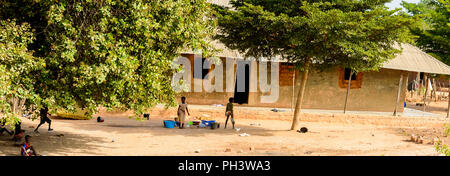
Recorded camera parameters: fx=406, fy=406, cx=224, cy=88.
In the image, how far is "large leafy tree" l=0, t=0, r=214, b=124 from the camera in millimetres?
7965

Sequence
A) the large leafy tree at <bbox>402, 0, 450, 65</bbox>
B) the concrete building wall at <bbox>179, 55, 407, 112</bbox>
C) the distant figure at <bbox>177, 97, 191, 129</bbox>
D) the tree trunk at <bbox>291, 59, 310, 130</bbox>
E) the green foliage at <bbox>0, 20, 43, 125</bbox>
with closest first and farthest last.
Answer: the green foliage at <bbox>0, 20, 43, 125</bbox>, the distant figure at <bbox>177, 97, 191, 129</bbox>, the tree trunk at <bbox>291, 59, 310, 130</bbox>, the concrete building wall at <bbox>179, 55, 407, 112</bbox>, the large leafy tree at <bbox>402, 0, 450, 65</bbox>

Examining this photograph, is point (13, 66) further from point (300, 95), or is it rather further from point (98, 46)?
point (300, 95)

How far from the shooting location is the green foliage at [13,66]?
7.15 meters

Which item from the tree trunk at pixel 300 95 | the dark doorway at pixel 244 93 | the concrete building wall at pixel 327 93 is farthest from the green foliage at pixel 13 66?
the dark doorway at pixel 244 93

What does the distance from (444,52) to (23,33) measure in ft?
88.7

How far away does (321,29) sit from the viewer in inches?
485

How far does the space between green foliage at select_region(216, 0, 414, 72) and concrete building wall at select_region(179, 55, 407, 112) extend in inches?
194

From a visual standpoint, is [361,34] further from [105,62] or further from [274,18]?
[105,62]

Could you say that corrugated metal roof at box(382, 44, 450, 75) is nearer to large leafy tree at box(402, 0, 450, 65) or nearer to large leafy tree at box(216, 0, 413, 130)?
large leafy tree at box(402, 0, 450, 65)

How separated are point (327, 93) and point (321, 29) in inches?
355

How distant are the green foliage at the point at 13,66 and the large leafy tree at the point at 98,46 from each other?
0.73 ft

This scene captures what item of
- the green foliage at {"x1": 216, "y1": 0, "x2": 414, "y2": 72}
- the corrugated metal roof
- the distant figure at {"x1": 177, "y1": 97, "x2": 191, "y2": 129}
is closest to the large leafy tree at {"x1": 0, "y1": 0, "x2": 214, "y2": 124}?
the green foliage at {"x1": 216, "y1": 0, "x2": 414, "y2": 72}

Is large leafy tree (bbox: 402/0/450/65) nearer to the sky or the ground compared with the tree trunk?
nearer to the sky

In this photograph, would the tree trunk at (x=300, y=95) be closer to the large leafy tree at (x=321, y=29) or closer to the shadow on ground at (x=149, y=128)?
the large leafy tree at (x=321, y=29)
